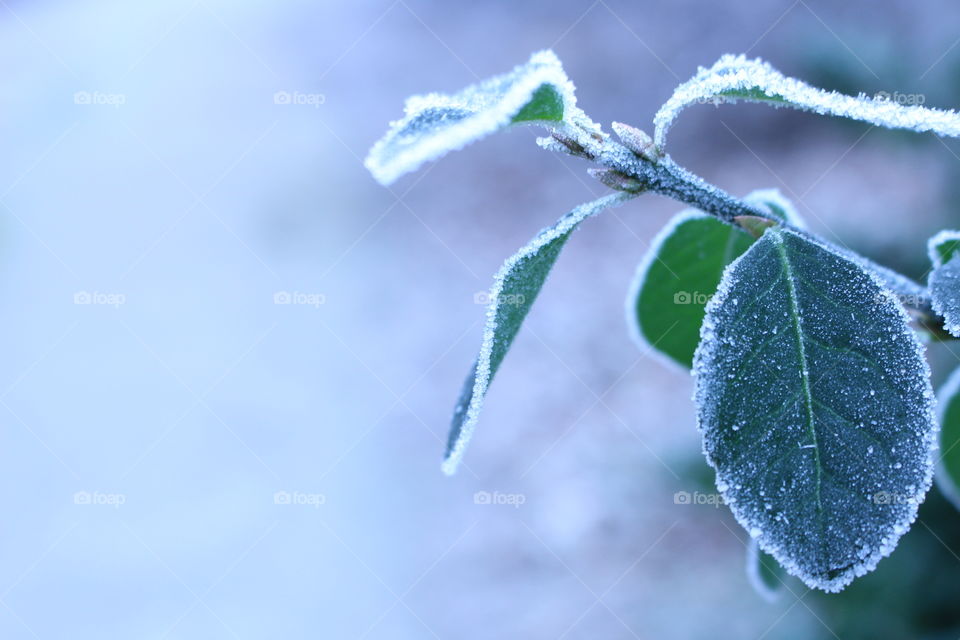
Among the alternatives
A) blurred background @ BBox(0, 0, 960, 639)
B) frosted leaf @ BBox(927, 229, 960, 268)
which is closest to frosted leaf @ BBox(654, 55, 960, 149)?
frosted leaf @ BBox(927, 229, 960, 268)

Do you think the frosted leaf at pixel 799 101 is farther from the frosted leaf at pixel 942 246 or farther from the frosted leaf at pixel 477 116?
the frosted leaf at pixel 942 246

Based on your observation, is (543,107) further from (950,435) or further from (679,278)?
(950,435)

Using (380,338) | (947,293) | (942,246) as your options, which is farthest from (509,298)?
(380,338)

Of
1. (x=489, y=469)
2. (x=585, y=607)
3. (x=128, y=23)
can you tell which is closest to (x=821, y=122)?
(x=489, y=469)

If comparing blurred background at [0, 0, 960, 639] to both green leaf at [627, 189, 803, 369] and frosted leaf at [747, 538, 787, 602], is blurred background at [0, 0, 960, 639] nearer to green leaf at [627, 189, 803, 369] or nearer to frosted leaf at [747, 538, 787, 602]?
frosted leaf at [747, 538, 787, 602]

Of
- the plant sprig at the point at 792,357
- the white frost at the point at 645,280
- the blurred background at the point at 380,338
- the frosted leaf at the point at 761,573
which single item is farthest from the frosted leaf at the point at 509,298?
the blurred background at the point at 380,338
